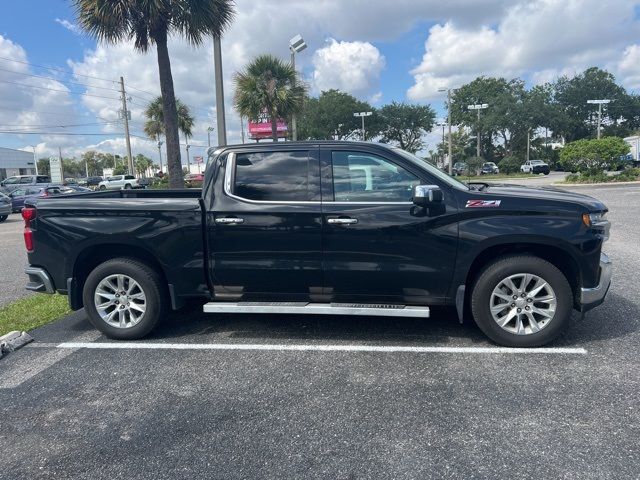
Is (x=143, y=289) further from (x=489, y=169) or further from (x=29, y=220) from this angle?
(x=489, y=169)

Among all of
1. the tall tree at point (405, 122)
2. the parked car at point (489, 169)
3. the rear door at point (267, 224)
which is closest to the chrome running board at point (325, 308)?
the rear door at point (267, 224)

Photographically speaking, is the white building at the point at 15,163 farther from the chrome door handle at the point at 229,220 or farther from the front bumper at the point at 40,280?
the chrome door handle at the point at 229,220

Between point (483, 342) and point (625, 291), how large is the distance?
2.70 m

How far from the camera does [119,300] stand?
4.96m

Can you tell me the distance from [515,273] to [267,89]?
19.7 metres

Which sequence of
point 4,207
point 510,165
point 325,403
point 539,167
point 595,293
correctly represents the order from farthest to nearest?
1. point 510,165
2. point 539,167
3. point 4,207
4. point 595,293
5. point 325,403

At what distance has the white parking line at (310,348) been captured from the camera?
173 inches

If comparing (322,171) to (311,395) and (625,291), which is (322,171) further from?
(625,291)

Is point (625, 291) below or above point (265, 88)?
A: below

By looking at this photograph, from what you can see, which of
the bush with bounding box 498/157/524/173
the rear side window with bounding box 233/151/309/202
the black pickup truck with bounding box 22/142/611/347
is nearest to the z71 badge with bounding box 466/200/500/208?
the black pickup truck with bounding box 22/142/611/347

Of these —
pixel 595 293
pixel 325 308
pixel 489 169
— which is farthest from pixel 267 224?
pixel 489 169

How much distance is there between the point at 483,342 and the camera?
466cm

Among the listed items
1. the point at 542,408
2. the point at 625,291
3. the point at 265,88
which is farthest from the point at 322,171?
the point at 265,88

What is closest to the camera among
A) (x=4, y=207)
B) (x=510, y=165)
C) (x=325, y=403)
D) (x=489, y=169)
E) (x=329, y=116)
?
(x=325, y=403)
